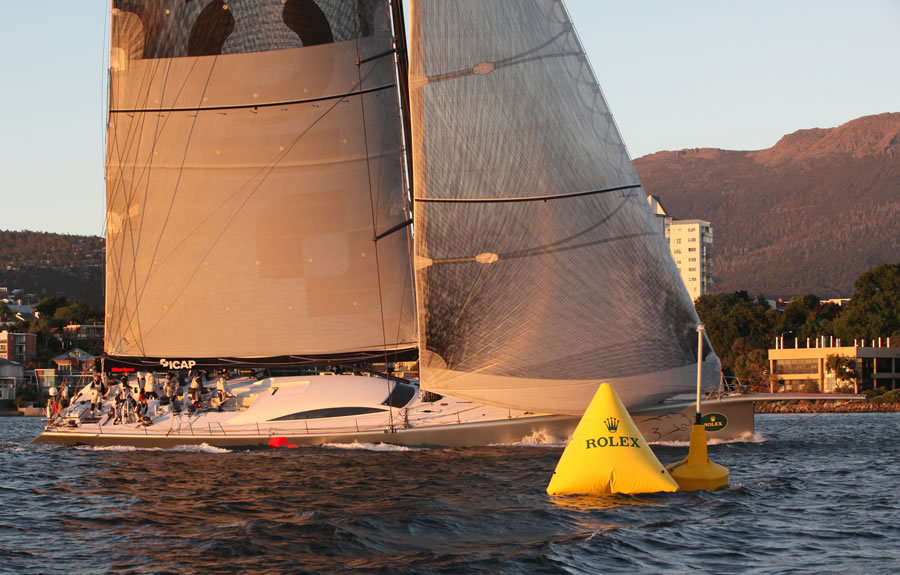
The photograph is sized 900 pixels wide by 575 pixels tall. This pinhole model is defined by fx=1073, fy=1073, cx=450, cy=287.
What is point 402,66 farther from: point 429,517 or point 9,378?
point 9,378

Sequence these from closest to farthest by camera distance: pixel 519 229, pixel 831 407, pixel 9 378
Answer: pixel 519 229
pixel 831 407
pixel 9 378

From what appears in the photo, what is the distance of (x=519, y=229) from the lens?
2553cm

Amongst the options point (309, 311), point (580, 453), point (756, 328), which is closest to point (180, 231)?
point (309, 311)

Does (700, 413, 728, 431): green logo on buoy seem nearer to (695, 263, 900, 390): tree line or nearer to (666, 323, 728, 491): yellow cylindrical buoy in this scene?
(666, 323, 728, 491): yellow cylindrical buoy

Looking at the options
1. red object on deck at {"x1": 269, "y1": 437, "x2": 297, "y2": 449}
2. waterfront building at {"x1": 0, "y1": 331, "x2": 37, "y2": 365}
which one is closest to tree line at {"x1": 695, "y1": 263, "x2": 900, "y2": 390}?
red object on deck at {"x1": 269, "y1": 437, "x2": 297, "y2": 449}

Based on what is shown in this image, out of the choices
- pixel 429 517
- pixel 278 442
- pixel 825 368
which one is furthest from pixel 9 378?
pixel 429 517

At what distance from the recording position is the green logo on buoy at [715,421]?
27.5m

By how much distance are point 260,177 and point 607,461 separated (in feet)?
50.3

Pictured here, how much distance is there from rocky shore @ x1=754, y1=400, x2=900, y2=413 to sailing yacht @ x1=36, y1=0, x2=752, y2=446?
49789 millimetres

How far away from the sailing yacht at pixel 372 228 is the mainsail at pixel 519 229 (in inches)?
2.1

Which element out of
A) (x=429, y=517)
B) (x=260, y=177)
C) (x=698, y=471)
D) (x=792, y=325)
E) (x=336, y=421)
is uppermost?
(x=260, y=177)

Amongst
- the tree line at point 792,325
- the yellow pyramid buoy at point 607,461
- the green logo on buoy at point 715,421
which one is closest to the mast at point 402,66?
the green logo on buoy at point 715,421

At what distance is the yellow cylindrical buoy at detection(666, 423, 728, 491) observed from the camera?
19.9 m

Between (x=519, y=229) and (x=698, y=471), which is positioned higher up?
(x=519, y=229)
